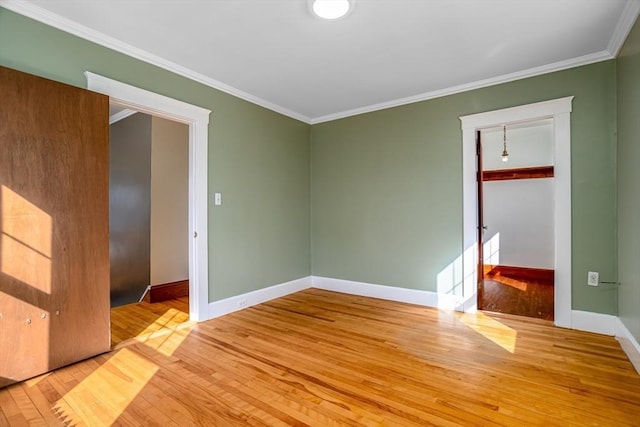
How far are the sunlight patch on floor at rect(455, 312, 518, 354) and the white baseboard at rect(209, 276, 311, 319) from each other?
2082mm

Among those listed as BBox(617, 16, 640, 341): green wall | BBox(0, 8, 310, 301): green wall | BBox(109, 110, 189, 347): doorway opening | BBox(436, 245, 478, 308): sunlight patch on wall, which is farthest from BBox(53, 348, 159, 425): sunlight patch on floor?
BBox(617, 16, 640, 341): green wall

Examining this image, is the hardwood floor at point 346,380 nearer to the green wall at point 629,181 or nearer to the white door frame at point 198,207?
the white door frame at point 198,207

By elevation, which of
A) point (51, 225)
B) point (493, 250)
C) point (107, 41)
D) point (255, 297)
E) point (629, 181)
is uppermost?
point (107, 41)

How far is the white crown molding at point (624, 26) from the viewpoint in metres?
2.10

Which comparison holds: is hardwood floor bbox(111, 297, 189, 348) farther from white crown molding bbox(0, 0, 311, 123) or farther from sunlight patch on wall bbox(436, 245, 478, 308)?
sunlight patch on wall bbox(436, 245, 478, 308)

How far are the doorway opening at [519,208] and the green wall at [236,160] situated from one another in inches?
123

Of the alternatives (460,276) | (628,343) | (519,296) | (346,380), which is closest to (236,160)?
(346,380)

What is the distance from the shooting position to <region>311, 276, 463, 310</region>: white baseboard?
11.7ft

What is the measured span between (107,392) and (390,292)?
301cm

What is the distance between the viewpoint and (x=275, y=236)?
161 inches

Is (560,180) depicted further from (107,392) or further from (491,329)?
(107,392)

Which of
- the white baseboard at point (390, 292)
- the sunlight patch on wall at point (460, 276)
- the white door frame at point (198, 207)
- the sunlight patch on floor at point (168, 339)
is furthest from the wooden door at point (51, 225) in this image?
the sunlight patch on wall at point (460, 276)

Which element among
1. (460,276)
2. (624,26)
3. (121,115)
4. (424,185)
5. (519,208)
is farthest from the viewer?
(519,208)

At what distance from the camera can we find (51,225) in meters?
2.14
